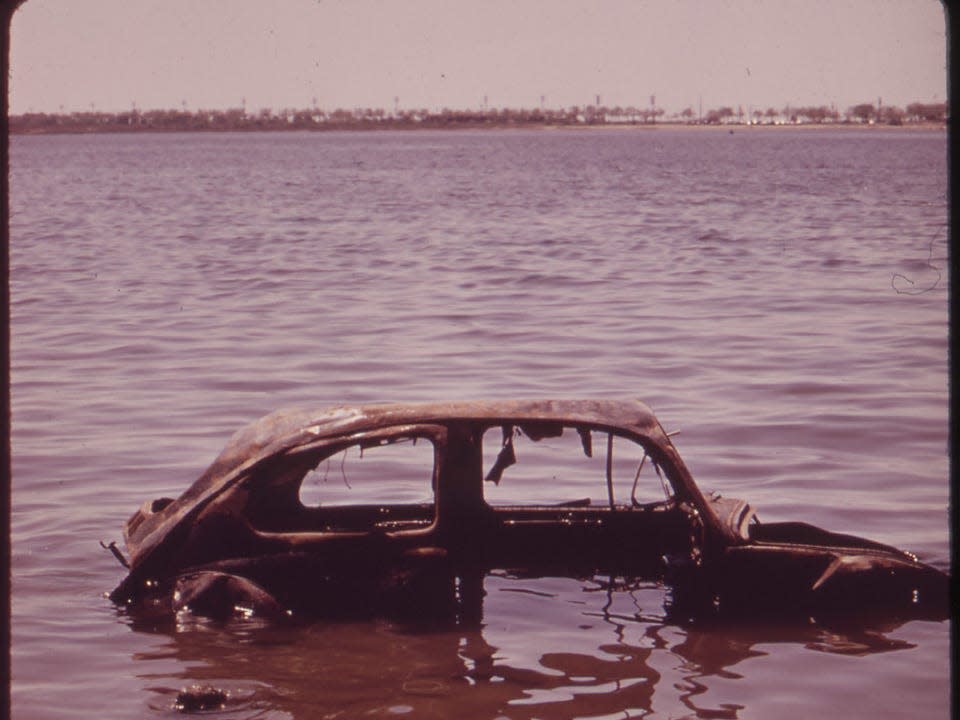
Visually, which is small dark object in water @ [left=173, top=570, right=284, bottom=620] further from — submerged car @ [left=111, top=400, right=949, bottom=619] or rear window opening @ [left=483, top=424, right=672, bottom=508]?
rear window opening @ [left=483, top=424, right=672, bottom=508]

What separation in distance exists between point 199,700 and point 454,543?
167 centimetres

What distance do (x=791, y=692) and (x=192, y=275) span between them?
77.0ft

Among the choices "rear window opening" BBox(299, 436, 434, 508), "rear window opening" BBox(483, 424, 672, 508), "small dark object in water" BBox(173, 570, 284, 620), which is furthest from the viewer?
"rear window opening" BBox(299, 436, 434, 508)

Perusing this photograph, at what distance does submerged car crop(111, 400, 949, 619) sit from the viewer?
8.42 m

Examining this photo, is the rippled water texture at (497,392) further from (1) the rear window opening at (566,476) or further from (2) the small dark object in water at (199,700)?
(1) the rear window opening at (566,476)

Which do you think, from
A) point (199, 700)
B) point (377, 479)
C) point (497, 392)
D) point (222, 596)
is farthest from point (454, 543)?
point (497, 392)

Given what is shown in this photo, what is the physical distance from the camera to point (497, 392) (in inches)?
656

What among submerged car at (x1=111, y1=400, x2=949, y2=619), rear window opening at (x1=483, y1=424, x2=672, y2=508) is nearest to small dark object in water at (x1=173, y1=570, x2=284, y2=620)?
submerged car at (x1=111, y1=400, x2=949, y2=619)

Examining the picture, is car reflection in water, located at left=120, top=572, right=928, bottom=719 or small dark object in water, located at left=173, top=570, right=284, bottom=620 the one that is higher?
small dark object in water, located at left=173, top=570, right=284, bottom=620

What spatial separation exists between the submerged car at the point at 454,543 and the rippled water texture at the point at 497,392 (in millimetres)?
222

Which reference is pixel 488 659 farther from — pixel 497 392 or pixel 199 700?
pixel 497 392

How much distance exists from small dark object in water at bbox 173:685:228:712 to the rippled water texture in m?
0.12

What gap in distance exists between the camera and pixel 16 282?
96.3ft

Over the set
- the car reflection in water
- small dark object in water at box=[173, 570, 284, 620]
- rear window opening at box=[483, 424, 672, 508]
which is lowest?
the car reflection in water
